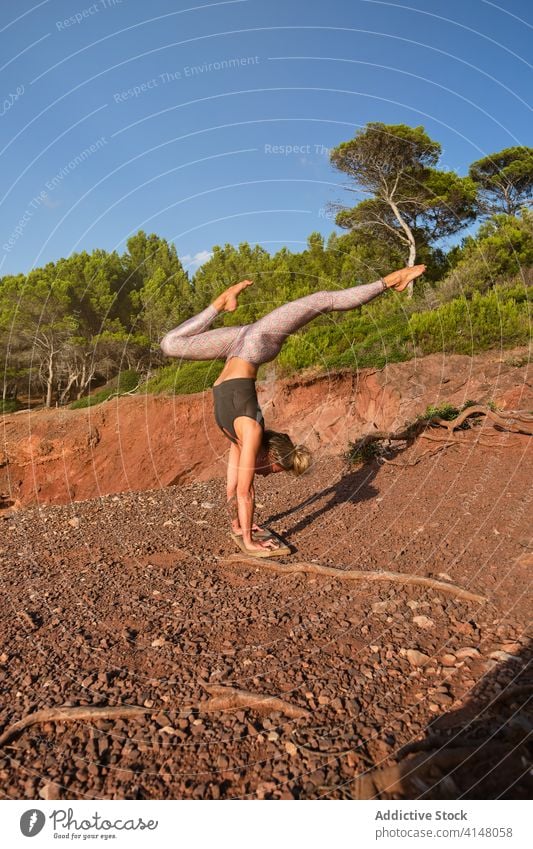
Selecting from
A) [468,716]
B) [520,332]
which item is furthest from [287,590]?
[520,332]

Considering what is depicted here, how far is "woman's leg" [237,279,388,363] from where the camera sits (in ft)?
11.3

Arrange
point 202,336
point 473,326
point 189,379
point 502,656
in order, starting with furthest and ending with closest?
point 189,379 → point 473,326 → point 202,336 → point 502,656

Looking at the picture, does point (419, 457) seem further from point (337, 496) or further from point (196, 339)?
point (196, 339)

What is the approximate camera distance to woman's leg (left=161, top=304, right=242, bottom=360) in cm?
364

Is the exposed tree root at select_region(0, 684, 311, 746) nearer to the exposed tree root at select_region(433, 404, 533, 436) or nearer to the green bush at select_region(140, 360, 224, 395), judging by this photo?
the exposed tree root at select_region(433, 404, 533, 436)

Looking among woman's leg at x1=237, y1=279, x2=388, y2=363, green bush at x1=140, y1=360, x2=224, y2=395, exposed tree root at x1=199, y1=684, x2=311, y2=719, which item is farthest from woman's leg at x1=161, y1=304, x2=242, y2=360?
green bush at x1=140, y1=360, x2=224, y2=395

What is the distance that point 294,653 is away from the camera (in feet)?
10.3

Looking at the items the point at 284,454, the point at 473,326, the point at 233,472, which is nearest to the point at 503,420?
the point at 284,454

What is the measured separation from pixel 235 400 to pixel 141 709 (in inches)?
91.1

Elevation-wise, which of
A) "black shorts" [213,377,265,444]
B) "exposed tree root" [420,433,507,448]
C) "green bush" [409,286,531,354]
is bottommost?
"exposed tree root" [420,433,507,448]

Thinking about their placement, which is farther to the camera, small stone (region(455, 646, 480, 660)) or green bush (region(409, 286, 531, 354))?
green bush (region(409, 286, 531, 354))

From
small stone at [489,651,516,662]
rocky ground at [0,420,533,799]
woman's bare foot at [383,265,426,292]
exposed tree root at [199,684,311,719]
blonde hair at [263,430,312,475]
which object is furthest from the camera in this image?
blonde hair at [263,430,312,475]

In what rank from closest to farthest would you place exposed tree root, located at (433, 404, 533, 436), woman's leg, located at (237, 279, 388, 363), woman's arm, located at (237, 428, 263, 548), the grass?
woman's leg, located at (237, 279, 388, 363) → woman's arm, located at (237, 428, 263, 548) → exposed tree root, located at (433, 404, 533, 436) → the grass

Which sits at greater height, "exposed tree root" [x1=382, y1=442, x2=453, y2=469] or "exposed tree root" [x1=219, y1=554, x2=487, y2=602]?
"exposed tree root" [x1=382, y1=442, x2=453, y2=469]
